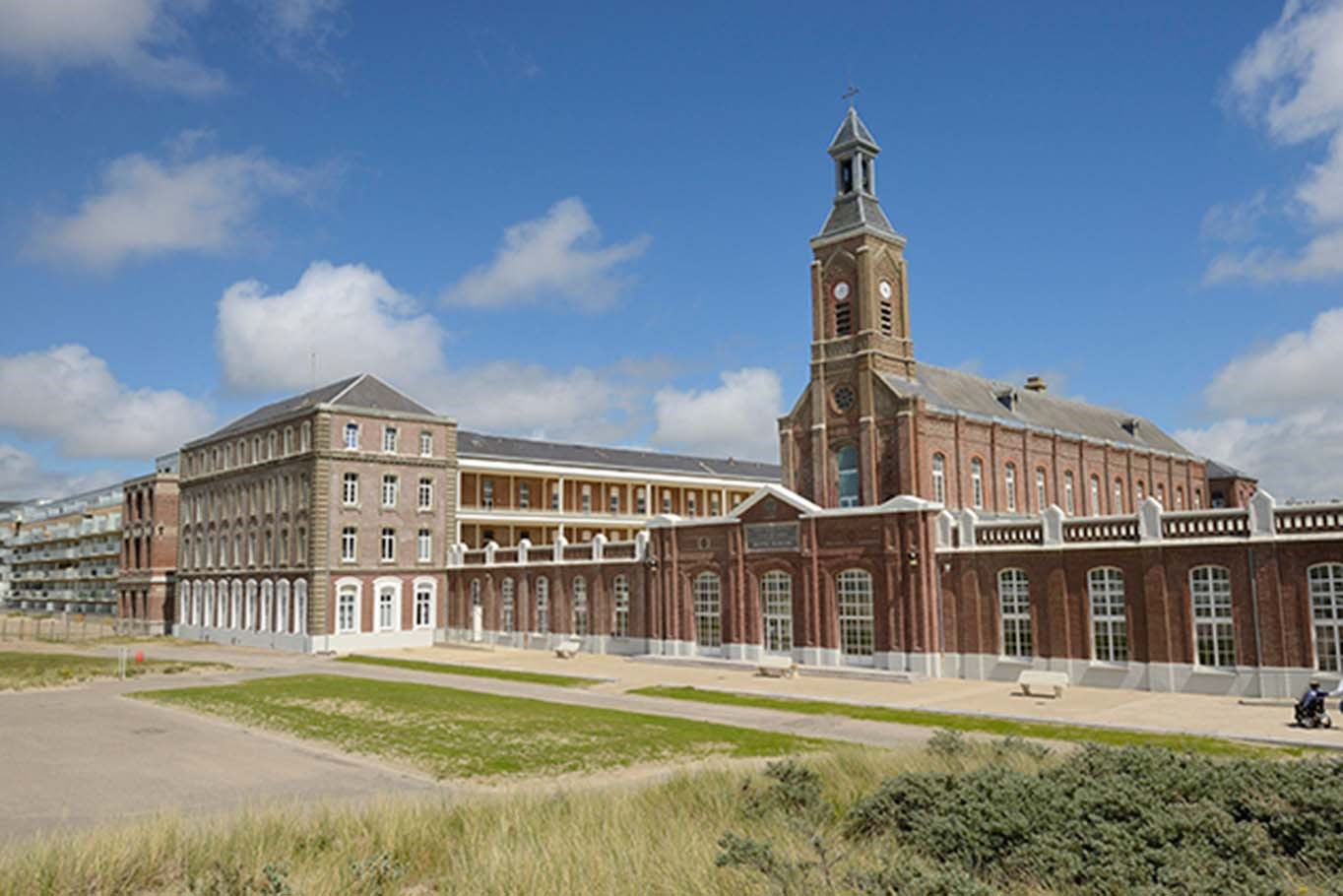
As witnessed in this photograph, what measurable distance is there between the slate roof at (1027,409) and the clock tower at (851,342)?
172 cm

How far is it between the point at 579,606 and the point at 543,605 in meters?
3.03

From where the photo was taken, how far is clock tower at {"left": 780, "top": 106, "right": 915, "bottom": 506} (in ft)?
150

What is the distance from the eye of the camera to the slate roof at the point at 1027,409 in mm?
48256

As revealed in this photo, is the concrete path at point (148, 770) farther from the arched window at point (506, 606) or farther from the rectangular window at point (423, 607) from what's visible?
the rectangular window at point (423, 607)

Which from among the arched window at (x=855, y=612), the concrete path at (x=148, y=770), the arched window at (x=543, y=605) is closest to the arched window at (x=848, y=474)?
the arched window at (x=855, y=612)

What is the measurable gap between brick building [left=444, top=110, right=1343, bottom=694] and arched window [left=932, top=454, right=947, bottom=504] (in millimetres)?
240

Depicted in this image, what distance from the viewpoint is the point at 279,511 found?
182 ft

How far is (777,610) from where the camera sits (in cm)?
3875

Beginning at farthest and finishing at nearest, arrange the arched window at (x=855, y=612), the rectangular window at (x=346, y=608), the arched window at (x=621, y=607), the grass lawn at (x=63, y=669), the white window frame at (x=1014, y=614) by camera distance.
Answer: the rectangular window at (x=346, y=608) < the arched window at (x=621, y=607) < the arched window at (x=855, y=612) < the grass lawn at (x=63, y=669) < the white window frame at (x=1014, y=614)

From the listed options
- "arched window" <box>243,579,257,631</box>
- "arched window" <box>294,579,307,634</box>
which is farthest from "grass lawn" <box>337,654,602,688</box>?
"arched window" <box>243,579,257,631</box>

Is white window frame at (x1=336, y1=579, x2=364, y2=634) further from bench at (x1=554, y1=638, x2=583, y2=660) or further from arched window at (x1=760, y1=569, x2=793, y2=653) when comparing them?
arched window at (x1=760, y1=569, x2=793, y2=653)

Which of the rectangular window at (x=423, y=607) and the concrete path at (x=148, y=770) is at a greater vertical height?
the rectangular window at (x=423, y=607)

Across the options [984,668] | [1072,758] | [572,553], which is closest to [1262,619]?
[984,668]

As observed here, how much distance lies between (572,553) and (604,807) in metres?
37.7
